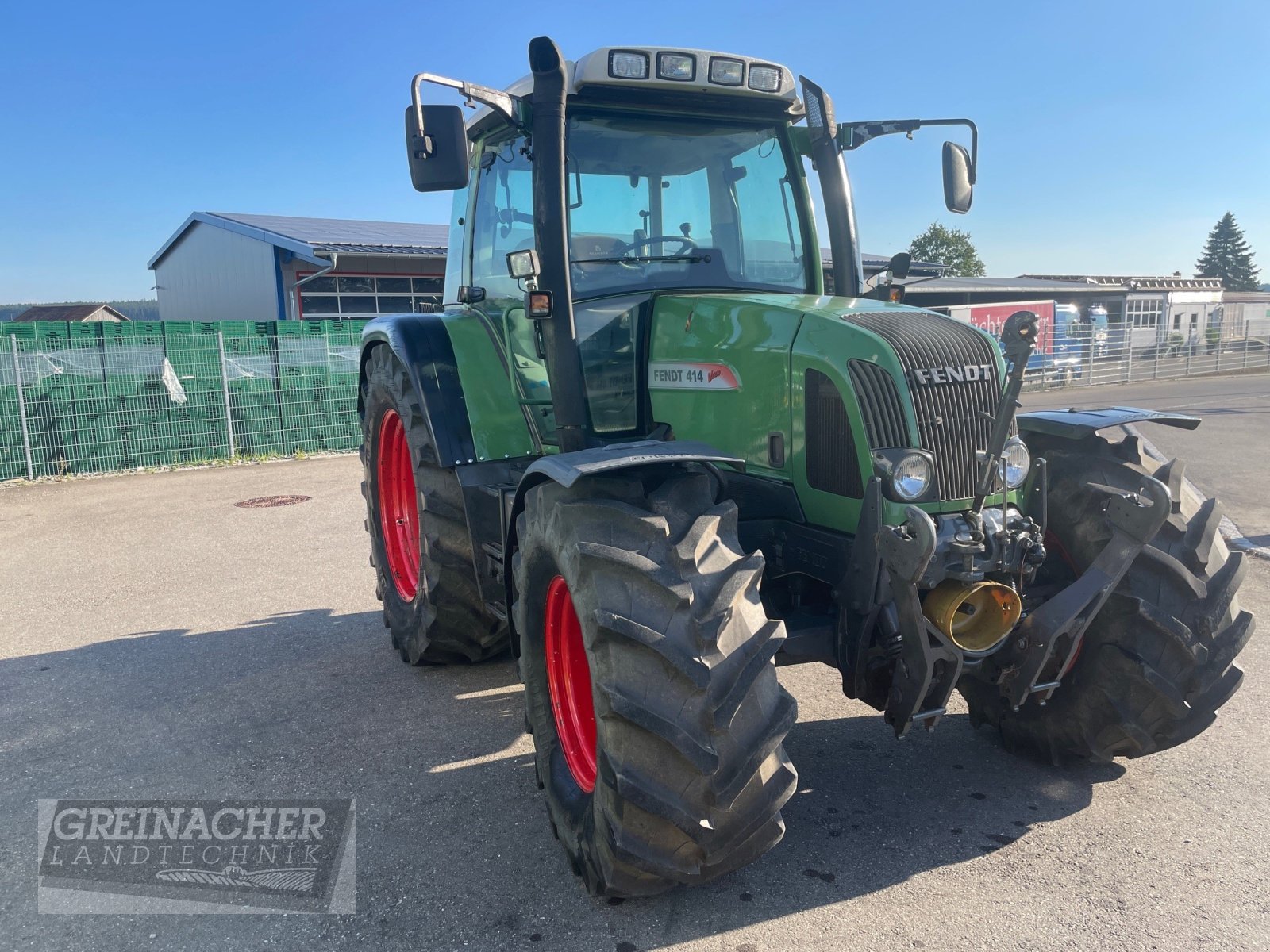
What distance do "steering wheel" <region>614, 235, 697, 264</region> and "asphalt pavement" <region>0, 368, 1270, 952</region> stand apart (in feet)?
7.02

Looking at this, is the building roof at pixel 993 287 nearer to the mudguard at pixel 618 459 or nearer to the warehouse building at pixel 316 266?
the warehouse building at pixel 316 266

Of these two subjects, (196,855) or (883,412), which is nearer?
(883,412)

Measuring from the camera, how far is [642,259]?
3990mm

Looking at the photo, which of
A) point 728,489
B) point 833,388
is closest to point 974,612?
point 833,388

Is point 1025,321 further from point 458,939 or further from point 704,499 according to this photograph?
point 458,939

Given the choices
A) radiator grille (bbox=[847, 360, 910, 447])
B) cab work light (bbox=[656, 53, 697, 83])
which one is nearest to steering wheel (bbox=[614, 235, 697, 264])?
cab work light (bbox=[656, 53, 697, 83])

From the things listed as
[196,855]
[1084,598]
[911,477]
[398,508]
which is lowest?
[196,855]

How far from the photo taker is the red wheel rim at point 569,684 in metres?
3.35

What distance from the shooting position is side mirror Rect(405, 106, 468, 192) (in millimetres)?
3438

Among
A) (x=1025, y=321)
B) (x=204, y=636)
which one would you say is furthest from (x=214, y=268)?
(x=1025, y=321)

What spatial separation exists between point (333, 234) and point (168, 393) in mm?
8927

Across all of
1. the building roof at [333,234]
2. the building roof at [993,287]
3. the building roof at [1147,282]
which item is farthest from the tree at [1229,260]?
the building roof at [333,234]

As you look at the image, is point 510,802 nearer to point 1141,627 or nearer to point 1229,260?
point 1141,627

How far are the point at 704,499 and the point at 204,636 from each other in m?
4.06
